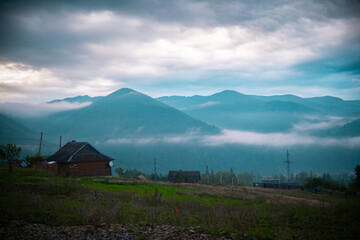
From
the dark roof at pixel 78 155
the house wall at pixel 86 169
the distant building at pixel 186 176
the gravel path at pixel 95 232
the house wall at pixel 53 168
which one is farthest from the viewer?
the distant building at pixel 186 176

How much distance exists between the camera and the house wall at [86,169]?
149ft

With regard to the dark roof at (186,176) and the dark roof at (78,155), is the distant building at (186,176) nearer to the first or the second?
the dark roof at (186,176)

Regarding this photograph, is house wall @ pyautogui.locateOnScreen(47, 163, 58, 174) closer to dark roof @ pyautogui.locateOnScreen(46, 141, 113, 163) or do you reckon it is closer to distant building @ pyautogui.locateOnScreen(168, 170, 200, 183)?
dark roof @ pyautogui.locateOnScreen(46, 141, 113, 163)

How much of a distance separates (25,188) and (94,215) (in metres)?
9.54

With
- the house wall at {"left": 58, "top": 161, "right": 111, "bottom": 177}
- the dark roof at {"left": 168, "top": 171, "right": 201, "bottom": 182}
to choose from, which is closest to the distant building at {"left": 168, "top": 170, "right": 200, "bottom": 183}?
the dark roof at {"left": 168, "top": 171, "right": 201, "bottom": 182}

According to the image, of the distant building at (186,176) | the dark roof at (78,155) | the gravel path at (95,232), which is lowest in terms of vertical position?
the distant building at (186,176)

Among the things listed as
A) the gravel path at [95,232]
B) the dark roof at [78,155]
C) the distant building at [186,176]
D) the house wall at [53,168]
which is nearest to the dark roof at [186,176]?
the distant building at [186,176]

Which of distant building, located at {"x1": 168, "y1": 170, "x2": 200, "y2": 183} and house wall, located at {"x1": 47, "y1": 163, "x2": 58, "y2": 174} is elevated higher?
house wall, located at {"x1": 47, "y1": 163, "x2": 58, "y2": 174}

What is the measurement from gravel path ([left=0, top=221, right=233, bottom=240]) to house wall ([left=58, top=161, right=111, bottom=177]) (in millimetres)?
35585

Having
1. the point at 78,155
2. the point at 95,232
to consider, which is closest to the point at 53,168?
the point at 78,155

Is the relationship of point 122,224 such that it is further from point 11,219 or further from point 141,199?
point 141,199

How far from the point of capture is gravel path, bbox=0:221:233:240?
34.8ft

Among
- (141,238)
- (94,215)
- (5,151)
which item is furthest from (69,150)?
(141,238)

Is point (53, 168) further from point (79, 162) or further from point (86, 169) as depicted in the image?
point (86, 169)
